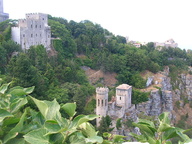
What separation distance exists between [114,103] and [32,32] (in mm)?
15712

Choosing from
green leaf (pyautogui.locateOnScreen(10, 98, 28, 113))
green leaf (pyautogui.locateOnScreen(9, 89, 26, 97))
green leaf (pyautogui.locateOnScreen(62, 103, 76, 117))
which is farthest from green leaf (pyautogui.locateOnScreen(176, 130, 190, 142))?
green leaf (pyautogui.locateOnScreen(9, 89, 26, 97))

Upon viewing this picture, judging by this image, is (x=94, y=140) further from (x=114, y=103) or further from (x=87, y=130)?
(x=114, y=103)

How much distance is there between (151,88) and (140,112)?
22.7ft

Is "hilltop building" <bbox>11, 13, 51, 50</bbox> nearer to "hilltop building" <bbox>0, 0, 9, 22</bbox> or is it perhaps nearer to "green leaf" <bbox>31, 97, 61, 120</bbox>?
"hilltop building" <bbox>0, 0, 9, 22</bbox>

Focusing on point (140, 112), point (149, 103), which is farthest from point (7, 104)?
point (149, 103)

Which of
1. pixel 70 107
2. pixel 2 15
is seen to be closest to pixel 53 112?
pixel 70 107

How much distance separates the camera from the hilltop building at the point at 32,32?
88.1 ft

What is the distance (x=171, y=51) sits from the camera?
4941cm

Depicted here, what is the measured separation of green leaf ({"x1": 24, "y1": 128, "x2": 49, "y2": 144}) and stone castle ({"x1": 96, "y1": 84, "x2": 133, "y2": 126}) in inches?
773

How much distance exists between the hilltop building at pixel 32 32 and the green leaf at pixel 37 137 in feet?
88.2

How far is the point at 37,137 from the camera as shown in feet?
6.90

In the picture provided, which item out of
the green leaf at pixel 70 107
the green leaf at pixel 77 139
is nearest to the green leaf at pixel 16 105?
the green leaf at pixel 70 107

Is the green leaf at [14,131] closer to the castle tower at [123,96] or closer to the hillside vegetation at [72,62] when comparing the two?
the hillside vegetation at [72,62]

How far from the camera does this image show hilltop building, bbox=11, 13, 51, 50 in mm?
26859
